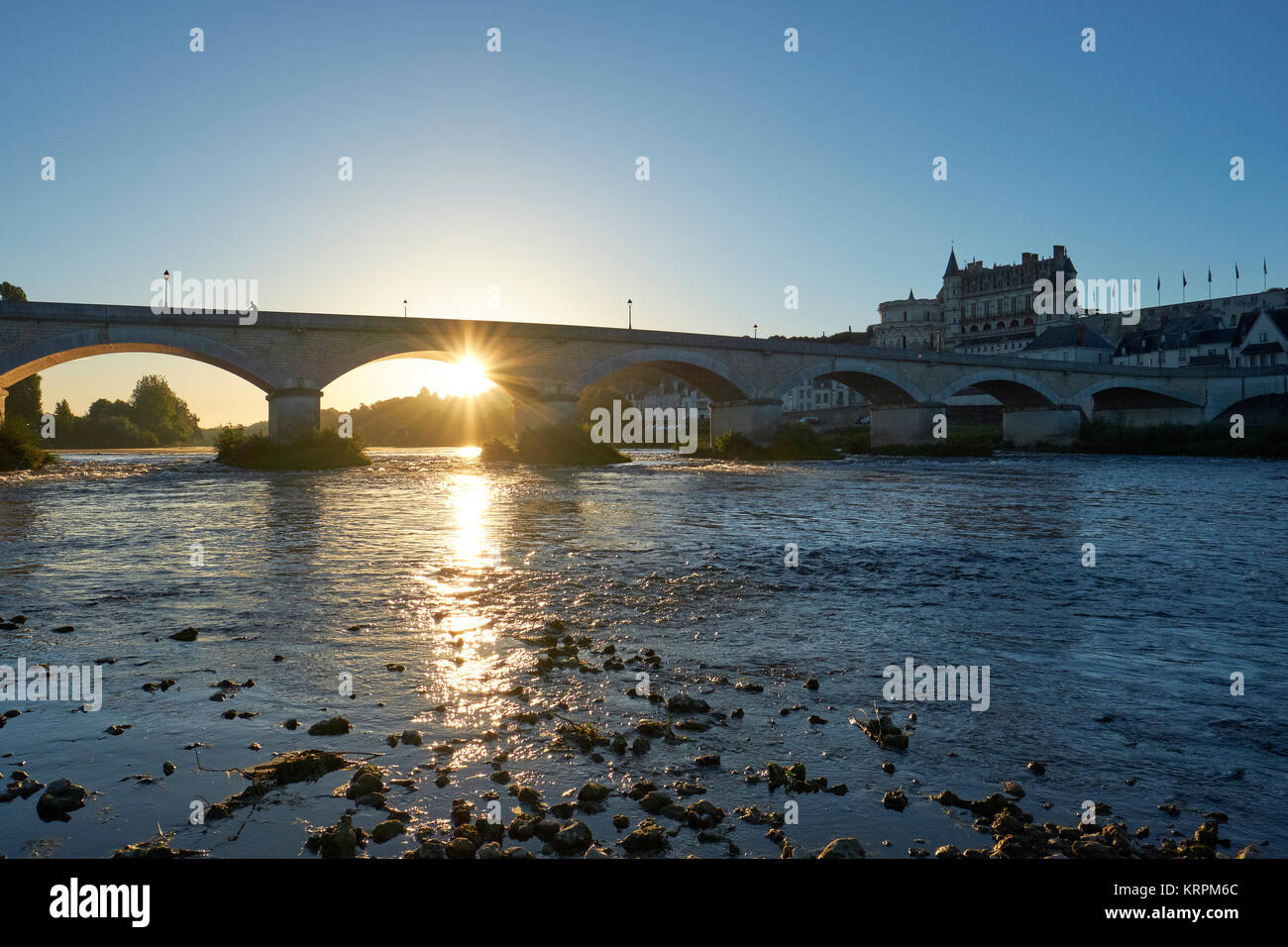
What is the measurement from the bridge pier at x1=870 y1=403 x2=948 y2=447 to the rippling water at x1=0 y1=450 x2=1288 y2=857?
59930 mm

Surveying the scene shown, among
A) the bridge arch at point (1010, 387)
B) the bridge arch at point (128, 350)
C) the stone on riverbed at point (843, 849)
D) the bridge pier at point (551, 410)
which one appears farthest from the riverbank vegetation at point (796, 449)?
the stone on riverbed at point (843, 849)

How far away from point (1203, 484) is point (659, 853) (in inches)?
1516

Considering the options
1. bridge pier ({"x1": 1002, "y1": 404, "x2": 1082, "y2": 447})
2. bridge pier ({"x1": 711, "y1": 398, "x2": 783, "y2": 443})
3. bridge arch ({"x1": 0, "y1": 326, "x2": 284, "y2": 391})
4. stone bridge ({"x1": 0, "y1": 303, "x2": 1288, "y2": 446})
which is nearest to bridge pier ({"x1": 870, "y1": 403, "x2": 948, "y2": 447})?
stone bridge ({"x1": 0, "y1": 303, "x2": 1288, "y2": 446})

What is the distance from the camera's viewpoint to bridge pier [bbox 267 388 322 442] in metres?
48.5

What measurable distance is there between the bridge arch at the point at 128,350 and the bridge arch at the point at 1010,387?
59858 mm

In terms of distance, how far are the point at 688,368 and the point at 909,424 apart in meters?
25.6

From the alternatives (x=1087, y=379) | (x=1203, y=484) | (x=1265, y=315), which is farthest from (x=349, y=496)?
(x=1265, y=315)

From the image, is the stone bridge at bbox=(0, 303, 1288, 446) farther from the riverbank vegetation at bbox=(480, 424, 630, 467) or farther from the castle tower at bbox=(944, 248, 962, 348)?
the castle tower at bbox=(944, 248, 962, 348)

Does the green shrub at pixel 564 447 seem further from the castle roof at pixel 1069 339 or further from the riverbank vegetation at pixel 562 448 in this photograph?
the castle roof at pixel 1069 339

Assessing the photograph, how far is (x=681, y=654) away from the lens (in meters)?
7.89

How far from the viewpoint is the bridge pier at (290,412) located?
48469mm

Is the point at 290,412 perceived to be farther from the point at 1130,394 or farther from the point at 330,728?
the point at 1130,394

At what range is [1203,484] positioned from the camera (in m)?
34.6
